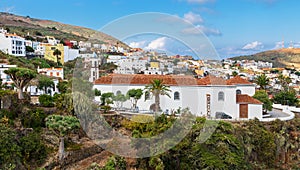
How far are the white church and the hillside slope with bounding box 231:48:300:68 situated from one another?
332 ft

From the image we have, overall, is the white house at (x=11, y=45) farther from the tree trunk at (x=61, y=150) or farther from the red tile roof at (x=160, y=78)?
the tree trunk at (x=61, y=150)

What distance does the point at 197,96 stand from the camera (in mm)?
18438

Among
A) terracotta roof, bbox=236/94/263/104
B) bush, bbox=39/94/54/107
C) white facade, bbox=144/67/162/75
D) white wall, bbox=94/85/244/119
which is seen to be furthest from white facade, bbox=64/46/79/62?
terracotta roof, bbox=236/94/263/104

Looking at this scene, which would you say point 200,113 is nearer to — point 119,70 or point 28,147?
point 119,70

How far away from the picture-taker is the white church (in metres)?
18.4

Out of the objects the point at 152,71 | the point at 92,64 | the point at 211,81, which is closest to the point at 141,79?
the point at 152,71

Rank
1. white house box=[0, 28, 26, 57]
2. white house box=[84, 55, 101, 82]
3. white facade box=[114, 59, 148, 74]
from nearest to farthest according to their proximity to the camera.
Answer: white house box=[84, 55, 101, 82] < white facade box=[114, 59, 148, 74] < white house box=[0, 28, 26, 57]

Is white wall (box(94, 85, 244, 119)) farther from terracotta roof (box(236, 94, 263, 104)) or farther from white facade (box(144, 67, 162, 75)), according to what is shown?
white facade (box(144, 67, 162, 75))

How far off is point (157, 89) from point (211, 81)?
354 centimetres

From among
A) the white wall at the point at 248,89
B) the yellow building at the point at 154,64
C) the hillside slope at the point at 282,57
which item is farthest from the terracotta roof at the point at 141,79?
the hillside slope at the point at 282,57

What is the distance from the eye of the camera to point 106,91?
20938mm

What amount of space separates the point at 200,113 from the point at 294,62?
113 meters

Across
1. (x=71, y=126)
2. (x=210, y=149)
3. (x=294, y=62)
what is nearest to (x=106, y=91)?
(x=71, y=126)

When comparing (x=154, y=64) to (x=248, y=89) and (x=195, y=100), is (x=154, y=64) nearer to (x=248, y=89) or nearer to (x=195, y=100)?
(x=195, y=100)
